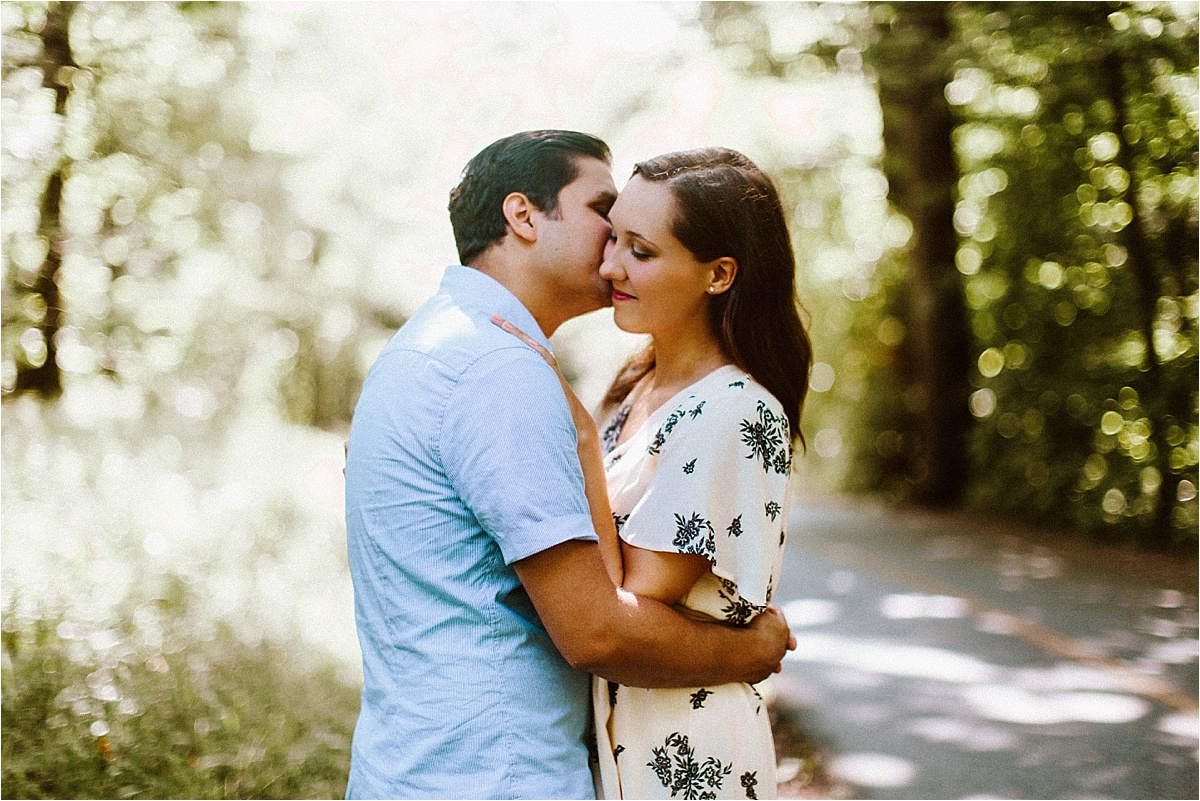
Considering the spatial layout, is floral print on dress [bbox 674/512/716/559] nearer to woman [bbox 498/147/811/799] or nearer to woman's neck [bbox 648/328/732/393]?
woman [bbox 498/147/811/799]

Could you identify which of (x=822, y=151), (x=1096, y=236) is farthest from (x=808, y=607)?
(x=822, y=151)

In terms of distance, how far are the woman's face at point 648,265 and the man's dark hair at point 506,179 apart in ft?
0.53

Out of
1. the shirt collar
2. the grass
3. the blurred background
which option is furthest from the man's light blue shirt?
the grass

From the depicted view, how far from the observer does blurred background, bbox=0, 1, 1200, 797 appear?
5.50m

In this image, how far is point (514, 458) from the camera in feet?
6.34

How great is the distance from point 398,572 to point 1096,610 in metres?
7.50

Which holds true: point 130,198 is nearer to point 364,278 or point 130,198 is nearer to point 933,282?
point 364,278

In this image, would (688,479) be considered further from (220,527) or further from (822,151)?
(822,151)

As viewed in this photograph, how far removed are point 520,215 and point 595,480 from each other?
624mm

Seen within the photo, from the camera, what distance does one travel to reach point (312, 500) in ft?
32.3

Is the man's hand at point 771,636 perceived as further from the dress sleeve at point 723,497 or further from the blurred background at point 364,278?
the blurred background at point 364,278

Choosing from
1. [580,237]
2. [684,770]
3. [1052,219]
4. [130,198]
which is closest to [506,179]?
[580,237]

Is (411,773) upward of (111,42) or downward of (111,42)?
downward

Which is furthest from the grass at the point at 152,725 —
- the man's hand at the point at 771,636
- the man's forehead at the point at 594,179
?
the man's forehead at the point at 594,179
